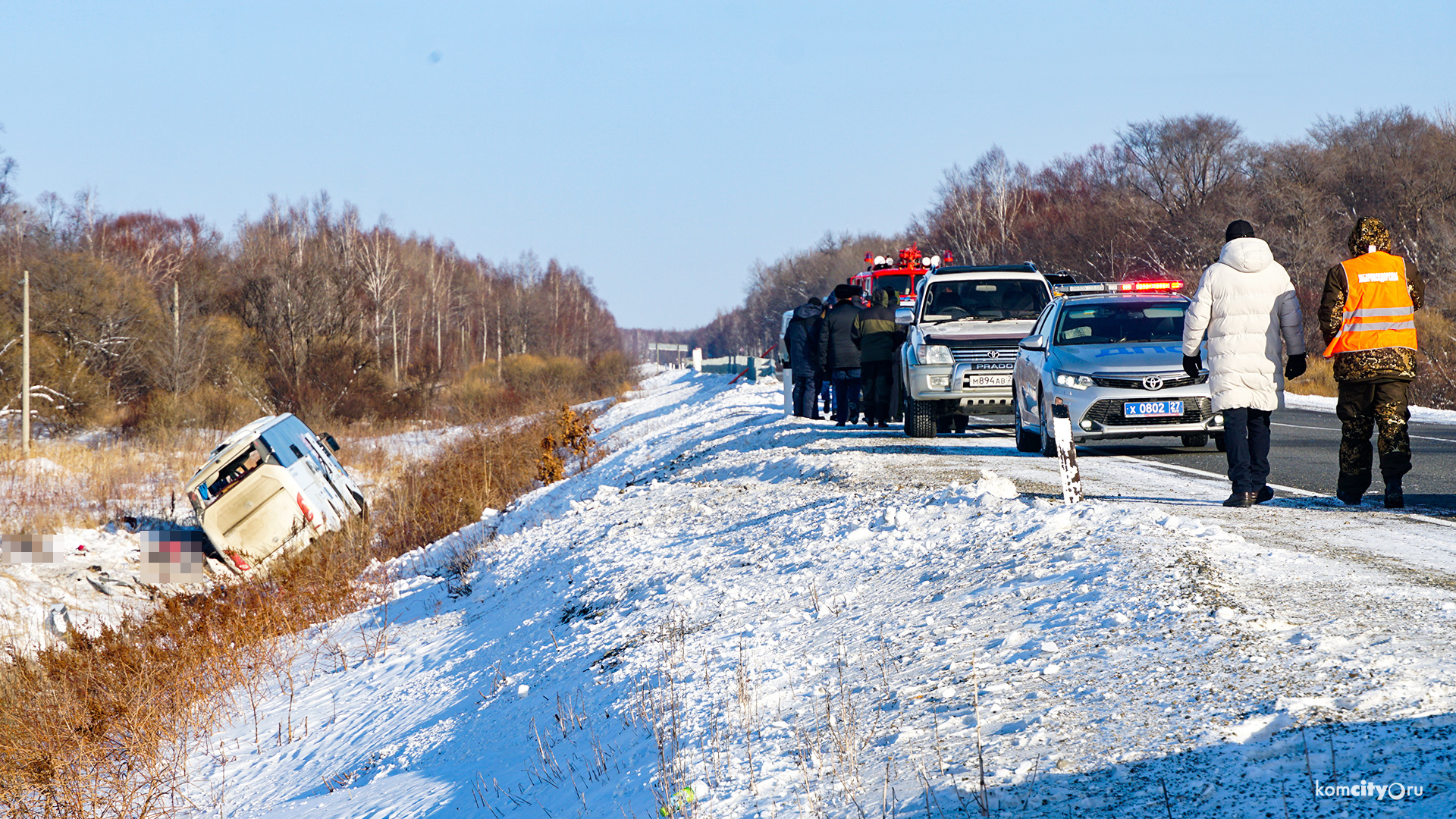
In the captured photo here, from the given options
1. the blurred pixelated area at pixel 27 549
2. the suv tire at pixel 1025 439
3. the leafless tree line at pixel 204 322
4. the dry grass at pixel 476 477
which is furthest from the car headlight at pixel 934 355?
the leafless tree line at pixel 204 322

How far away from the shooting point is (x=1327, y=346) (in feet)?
27.6

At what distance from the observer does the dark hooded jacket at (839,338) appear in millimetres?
16609

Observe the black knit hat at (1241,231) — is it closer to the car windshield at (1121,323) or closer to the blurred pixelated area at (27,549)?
the car windshield at (1121,323)

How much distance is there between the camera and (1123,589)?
5445 millimetres

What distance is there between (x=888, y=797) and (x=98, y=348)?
4883cm

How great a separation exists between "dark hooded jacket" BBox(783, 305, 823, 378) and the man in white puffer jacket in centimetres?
903

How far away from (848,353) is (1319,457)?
6526 mm

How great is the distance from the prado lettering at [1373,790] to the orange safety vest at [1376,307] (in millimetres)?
5552

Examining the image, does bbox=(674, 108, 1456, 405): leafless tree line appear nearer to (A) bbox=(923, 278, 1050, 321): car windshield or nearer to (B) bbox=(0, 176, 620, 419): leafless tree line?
(A) bbox=(923, 278, 1050, 321): car windshield

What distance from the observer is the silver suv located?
14.4 metres

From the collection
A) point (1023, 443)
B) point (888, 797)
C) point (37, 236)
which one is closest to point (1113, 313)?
point (1023, 443)

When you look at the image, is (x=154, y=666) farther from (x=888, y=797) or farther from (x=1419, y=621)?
(x=1419, y=621)

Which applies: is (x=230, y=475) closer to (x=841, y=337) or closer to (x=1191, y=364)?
(x=841, y=337)

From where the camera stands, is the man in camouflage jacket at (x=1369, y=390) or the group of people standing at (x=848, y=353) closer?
the man in camouflage jacket at (x=1369, y=390)
